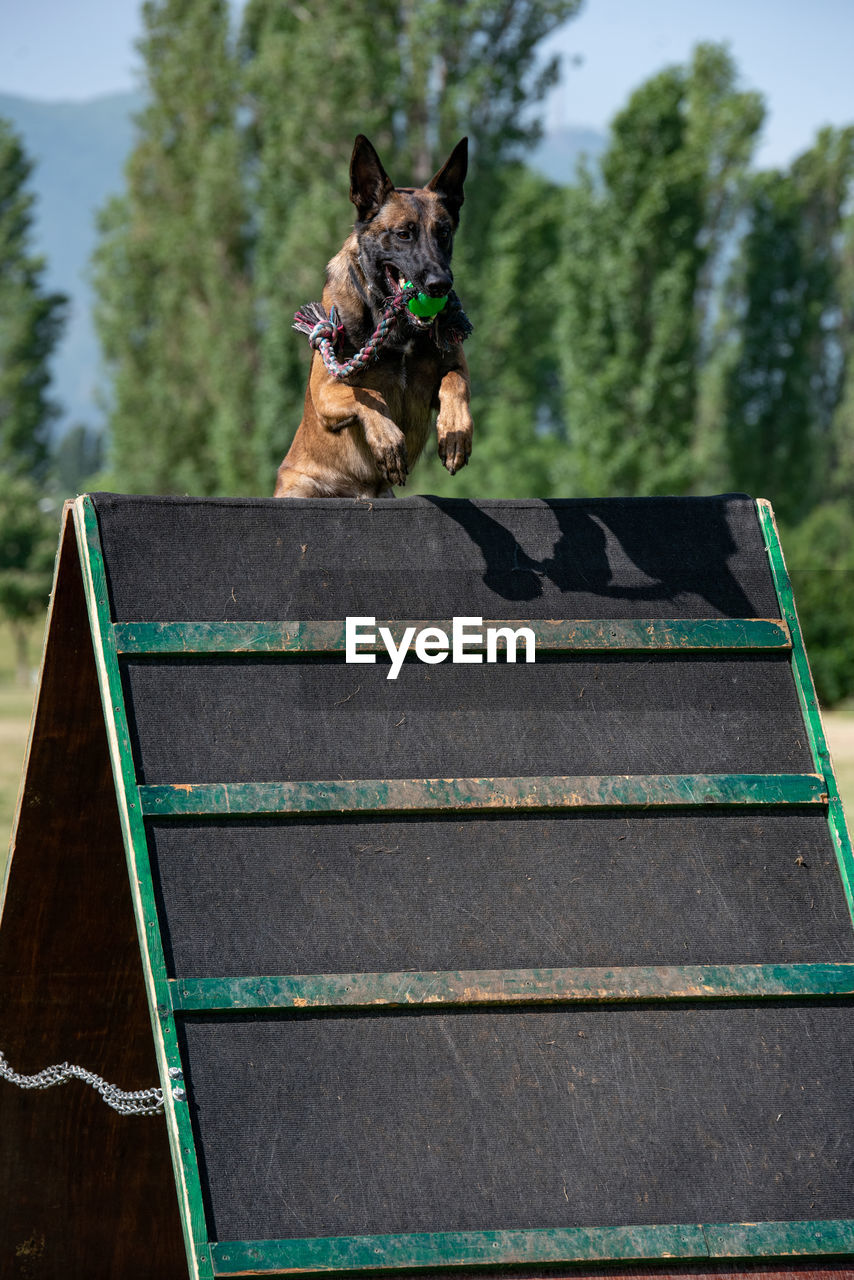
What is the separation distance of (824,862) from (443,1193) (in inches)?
41.9

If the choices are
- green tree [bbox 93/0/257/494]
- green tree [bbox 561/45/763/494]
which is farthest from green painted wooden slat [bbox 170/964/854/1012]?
green tree [bbox 93/0/257/494]

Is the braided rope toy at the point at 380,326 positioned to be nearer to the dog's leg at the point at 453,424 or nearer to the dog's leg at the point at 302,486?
the dog's leg at the point at 453,424

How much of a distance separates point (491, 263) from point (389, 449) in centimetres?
2351

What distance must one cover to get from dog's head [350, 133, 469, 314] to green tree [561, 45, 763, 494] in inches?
879

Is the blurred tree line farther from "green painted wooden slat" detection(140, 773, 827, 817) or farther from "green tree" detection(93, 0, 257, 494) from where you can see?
"green painted wooden slat" detection(140, 773, 827, 817)

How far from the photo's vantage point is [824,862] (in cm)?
281

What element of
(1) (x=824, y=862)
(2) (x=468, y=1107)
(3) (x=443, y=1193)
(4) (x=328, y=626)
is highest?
(4) (x=328, y=626)

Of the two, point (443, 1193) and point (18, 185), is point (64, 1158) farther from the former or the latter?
point (18, 185)

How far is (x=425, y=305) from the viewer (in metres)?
3.59

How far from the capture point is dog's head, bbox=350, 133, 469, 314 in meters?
3.62

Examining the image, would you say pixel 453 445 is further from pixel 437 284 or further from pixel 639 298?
pixel 639 298

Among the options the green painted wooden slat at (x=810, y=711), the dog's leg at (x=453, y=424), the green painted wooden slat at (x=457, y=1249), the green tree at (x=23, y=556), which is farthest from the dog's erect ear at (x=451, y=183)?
the green tree at (x=23, y=556)

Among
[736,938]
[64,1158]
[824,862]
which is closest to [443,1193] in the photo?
[736,938]

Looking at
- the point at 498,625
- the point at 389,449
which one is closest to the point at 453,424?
the point at 389,449
